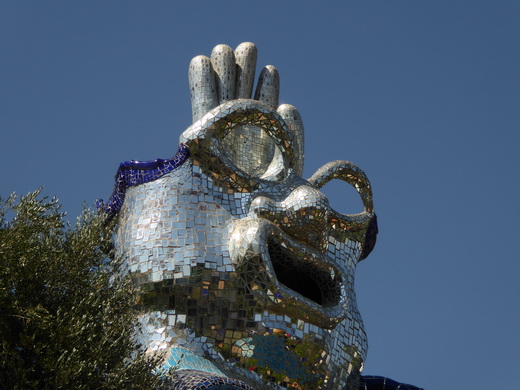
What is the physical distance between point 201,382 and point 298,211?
391 cm

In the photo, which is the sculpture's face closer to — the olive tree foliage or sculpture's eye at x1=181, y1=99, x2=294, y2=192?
sculpture's eye at x1=181, y1=99, x2=294, y2=192

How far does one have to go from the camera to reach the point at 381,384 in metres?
18.2

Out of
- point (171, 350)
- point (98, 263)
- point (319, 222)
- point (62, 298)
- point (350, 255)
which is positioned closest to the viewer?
point (62, 298)

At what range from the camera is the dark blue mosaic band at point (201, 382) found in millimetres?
13352

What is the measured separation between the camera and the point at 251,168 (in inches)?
736

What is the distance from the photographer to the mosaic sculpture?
15.2m

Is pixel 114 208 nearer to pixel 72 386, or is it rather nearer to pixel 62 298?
pixel 62 298

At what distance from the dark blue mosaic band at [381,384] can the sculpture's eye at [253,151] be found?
13.7ft

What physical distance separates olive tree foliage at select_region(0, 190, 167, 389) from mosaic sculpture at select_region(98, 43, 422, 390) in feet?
4.71

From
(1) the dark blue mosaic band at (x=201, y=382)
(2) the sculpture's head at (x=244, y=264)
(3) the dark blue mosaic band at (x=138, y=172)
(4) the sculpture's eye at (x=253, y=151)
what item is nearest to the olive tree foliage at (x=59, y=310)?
(1) the dark blue mosaic band at (x=201, y=382)

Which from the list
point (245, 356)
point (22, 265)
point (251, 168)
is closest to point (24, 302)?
point (22, 265)

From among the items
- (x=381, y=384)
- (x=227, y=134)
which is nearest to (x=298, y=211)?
(x=227, y=134)

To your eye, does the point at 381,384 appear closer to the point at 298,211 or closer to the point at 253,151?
the point at 298,211

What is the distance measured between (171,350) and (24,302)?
3.21m
